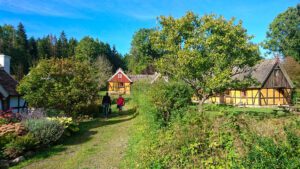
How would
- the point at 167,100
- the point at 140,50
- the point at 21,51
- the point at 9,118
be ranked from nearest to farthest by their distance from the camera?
the point at 167,100 < the point at 9,118 < the point at 21,51 < the point at 140,50

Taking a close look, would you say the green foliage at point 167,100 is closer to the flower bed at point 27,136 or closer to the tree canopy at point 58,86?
the flower bed at point 27,136

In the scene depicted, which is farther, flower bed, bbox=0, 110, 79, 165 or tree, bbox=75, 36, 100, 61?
tree, bbox=75, 36, 100, 61

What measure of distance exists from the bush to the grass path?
42 cm

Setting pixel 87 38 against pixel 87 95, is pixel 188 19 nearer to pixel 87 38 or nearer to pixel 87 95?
pixel 87 95

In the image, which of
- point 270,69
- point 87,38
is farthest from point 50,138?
point 87,38

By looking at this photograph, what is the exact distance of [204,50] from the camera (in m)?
14.4

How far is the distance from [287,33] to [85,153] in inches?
1907

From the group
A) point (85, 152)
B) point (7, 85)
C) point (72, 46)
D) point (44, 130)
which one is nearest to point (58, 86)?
point (7, 85)

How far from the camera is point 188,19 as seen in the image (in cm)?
1466

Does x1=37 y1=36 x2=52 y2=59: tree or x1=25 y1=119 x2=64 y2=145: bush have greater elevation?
x1=37 y1=36 x2=52 y2=59: tree

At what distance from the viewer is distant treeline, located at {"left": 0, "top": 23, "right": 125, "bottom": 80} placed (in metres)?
63.2

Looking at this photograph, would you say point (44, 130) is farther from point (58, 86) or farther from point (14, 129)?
point (58, 86)

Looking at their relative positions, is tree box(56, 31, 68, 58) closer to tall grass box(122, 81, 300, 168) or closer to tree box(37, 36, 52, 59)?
tree box(37, 36, 52, 59)

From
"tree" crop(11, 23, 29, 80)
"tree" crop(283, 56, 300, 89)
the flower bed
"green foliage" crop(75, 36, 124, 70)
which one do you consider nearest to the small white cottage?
the flower bed
